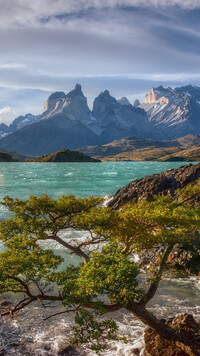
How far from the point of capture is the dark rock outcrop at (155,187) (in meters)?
47.7

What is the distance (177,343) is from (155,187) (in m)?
37.2

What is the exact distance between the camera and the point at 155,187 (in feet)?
160

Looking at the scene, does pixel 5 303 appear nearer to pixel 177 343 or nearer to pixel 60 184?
pixel 177 343

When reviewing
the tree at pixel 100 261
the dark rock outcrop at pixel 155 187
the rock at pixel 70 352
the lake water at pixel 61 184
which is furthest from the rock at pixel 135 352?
the lake water at pixel 61 184

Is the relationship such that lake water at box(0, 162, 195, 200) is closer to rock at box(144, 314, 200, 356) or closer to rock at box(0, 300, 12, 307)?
rock at box(0, 300, 12, 307)

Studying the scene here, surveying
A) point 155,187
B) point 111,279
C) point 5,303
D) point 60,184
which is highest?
point 155,187

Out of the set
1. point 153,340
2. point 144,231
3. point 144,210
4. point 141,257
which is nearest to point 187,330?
point 153,340

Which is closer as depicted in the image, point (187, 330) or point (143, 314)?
point (143, 314)

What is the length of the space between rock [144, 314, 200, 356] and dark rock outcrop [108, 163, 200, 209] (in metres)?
32.4

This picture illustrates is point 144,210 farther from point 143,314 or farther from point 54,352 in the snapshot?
point 54,352

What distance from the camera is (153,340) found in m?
13.4

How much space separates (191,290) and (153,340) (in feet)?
27.0

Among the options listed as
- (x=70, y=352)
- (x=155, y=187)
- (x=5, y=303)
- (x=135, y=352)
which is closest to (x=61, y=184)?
(x=155, y=187)

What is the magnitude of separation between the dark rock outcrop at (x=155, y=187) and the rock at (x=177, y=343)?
32.4 meters
